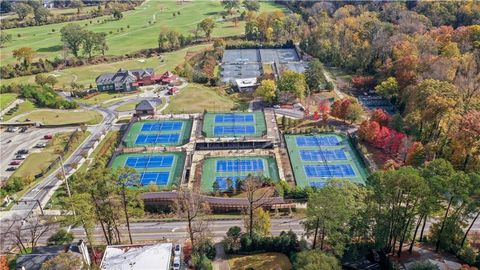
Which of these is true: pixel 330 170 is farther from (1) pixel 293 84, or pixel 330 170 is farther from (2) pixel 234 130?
(1) pixel 293 84

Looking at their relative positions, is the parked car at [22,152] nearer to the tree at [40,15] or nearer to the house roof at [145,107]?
the house roof at [145,107]

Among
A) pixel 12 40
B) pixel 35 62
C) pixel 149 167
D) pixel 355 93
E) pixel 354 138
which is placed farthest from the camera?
pixel 12 40

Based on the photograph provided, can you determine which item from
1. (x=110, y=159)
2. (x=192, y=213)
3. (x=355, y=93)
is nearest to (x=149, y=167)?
(x=110, y=159)

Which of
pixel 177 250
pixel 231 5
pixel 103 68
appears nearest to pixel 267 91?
pixel 177 250

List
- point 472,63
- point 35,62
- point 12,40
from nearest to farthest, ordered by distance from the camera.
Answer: point 472,63, point 35,62, point 12,40

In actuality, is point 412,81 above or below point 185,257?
above

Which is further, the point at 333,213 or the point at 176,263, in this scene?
the point at 176,263

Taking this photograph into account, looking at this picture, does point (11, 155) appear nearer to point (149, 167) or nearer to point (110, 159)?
point (110, 159)
